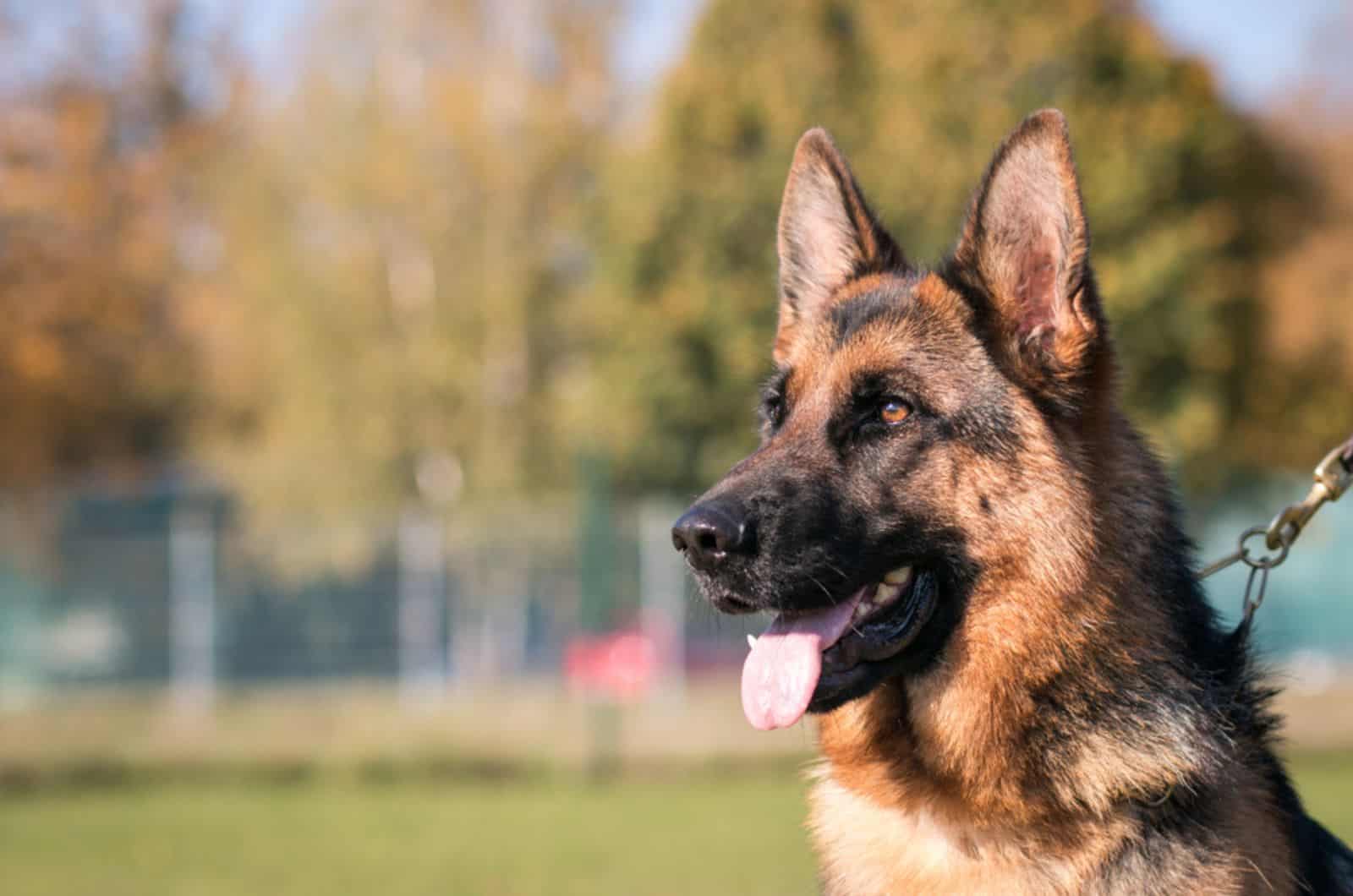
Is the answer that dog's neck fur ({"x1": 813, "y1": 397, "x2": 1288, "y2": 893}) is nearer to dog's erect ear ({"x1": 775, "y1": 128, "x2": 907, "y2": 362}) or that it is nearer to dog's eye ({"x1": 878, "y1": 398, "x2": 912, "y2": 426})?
dog's eye ({"x1": 878, "y1": 398, "x2": 912, "y2": 426})

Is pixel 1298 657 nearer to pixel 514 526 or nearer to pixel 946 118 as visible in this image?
pixel 946 118

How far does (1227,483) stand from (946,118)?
6904 mm

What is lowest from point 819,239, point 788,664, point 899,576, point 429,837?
point 429,837

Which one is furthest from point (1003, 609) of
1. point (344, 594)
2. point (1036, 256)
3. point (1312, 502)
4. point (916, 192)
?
point (916, 192)

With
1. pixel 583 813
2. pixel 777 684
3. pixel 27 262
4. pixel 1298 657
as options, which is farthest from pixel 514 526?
pixel 777 684

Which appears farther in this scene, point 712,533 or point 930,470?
point 930,470

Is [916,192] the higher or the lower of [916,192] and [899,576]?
the higher

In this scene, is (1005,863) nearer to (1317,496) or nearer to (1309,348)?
(1317,496)

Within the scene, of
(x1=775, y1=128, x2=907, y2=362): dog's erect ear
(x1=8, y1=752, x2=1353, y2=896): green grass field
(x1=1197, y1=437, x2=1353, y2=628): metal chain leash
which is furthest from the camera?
(x1=8, y1=752, x2=1353, y2=896): green grass field

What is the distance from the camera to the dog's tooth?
150 inches

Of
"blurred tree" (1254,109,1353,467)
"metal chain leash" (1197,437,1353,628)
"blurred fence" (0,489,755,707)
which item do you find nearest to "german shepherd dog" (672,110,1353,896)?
"metal chain leash" (1197,437,1353,628)

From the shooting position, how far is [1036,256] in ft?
12.6

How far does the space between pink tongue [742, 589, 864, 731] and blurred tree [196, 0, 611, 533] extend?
22760mm

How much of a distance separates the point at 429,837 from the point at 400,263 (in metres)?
16.7
